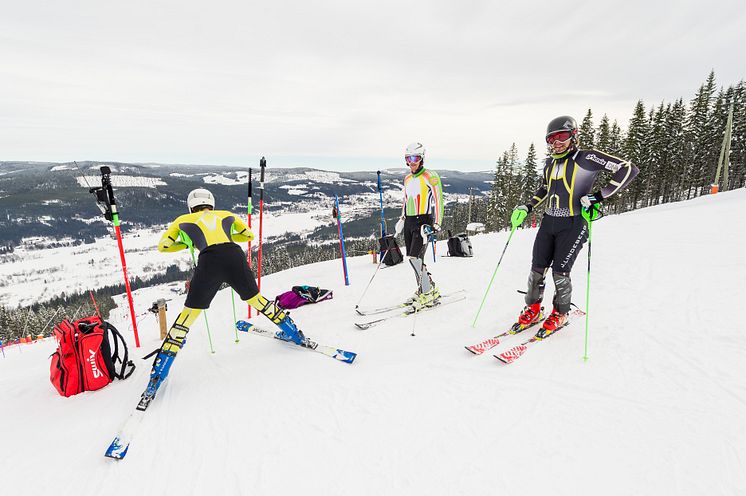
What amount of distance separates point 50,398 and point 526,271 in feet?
29.7

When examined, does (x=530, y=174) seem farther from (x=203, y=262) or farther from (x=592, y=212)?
(x=203, y=262)

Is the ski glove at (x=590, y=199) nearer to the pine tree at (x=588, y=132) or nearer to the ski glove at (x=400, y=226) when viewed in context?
the ski glove at (x=400, y=226)

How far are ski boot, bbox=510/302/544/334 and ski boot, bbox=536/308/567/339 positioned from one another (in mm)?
277

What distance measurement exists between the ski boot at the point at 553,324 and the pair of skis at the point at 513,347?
0.17 feet

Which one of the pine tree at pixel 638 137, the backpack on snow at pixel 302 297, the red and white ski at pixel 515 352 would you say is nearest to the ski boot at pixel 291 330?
the red and white ski at pixel 515 352

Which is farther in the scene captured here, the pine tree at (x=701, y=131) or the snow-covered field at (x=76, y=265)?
the snow-covered field at (x=76, y=265)

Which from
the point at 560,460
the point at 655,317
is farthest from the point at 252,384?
the point at 655,317

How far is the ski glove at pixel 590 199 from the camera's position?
13.2 feet

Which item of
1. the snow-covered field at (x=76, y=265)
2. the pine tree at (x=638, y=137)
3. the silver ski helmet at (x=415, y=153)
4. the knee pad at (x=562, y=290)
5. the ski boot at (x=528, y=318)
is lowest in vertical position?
the snow-covered field at (x=76, y=265)

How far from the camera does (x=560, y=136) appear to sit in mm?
4309

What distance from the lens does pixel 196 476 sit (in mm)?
2787

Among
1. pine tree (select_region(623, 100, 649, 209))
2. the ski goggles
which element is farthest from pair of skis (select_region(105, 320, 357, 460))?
pine tree (select_region(623, 100, 649, 209))

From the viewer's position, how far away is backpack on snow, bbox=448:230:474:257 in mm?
11305

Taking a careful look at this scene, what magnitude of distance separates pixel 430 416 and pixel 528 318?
99.8 inches
